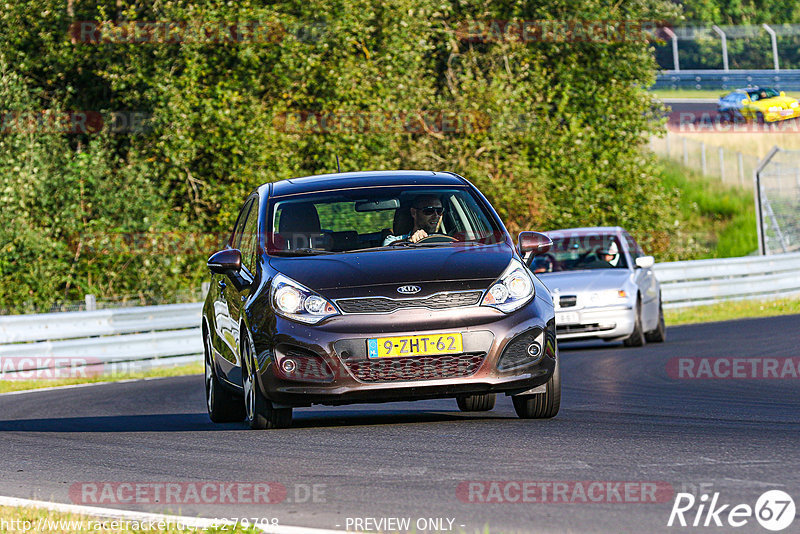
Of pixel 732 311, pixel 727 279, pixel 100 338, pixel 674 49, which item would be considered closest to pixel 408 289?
pixel 100 338

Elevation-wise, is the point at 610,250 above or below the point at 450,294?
below

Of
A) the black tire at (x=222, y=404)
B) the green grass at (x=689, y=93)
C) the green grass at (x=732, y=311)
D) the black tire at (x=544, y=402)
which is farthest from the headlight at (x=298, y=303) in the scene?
the green grass at (x=689, y=93)

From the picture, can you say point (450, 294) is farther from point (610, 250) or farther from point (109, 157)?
point (109, 157)

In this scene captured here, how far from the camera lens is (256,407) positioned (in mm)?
8992

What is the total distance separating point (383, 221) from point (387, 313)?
145 centimetres

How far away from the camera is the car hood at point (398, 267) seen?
8.45 meters

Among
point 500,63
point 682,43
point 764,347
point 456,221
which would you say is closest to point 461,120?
point 500,63

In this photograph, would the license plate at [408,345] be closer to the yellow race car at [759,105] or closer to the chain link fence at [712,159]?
the chain link fence at [712,159]

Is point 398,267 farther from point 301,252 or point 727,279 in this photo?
point 727,279

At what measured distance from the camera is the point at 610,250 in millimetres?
19047

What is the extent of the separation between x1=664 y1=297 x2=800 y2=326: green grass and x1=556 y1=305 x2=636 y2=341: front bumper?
6.68 meters

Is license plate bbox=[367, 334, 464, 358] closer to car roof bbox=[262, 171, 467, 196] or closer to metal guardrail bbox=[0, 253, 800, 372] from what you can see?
car roof bbox=[262, 171, 467, 196]

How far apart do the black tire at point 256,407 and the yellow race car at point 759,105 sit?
157 feet

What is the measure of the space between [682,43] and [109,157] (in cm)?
4533
